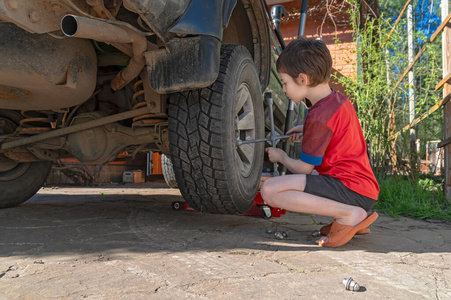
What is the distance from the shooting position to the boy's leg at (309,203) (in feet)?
5.23

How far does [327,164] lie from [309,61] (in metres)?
0.49

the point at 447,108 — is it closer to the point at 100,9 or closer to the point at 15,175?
the point at 100,9

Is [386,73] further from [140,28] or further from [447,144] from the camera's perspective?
[140,28]

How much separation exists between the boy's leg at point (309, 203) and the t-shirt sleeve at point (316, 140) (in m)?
→ 0.11

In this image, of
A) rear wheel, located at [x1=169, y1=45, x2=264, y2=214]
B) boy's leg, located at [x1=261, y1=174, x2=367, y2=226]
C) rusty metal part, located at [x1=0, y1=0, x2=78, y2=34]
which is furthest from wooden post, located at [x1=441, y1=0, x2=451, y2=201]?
rusty metal part, located at [x1=0, y1=0, x2=78, y2=34]

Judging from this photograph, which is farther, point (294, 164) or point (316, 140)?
point (294, 164)

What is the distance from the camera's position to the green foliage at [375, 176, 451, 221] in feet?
8.78

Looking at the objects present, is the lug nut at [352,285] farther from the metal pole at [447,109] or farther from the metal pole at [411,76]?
the metal pole at [411,76]

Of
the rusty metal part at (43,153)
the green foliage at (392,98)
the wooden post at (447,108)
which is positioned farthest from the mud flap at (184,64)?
the green foliage at (392,98)

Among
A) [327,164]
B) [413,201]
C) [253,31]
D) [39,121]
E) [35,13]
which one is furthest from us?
[413,201]

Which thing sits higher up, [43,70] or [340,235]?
[43,70]

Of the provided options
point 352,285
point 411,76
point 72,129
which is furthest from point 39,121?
point 411,76

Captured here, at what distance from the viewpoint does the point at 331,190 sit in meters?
1.60

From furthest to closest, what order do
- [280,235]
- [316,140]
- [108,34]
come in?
[280,235]
[316,140]
[108,34]
